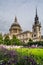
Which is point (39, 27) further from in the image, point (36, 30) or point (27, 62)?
point (27, 62)

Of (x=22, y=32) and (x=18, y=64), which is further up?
(x=22, y=32)

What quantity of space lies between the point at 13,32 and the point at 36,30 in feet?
36.2

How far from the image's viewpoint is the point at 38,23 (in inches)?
4227

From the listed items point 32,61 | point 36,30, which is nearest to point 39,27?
point 36,30

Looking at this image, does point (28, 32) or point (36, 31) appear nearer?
point (36, 31)

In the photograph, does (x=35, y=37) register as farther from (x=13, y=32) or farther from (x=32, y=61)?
(x=32, y=61)

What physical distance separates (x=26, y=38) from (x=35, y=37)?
4.95 m

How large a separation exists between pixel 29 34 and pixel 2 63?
10182 centimetres

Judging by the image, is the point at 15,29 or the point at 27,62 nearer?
the point at 27,62

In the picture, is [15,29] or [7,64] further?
[15,29]

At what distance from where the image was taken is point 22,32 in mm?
111625

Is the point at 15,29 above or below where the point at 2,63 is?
Answer: above

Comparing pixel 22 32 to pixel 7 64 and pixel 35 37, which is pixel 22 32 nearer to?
pixel 35 37

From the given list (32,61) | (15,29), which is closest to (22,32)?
(15,29)
